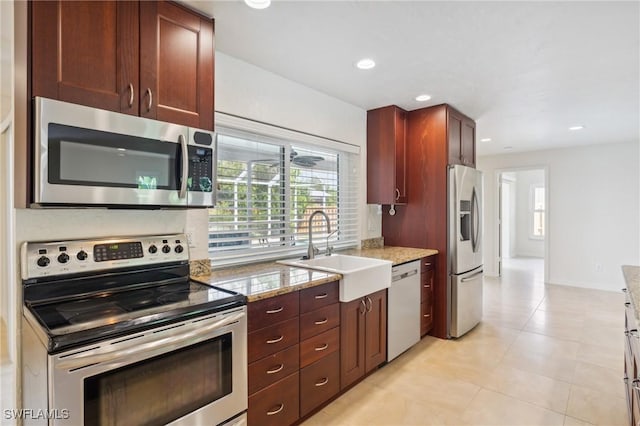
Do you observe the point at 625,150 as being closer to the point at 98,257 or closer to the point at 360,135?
the point at 360,135

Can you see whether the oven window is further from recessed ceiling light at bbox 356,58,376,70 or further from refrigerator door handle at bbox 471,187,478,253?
refrigerator door handle at bbox 471,187,478,253

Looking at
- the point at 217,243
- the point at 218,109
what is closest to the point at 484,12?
the point at 218,109

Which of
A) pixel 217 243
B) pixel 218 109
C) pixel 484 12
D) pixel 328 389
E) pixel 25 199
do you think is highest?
pixel 484 12

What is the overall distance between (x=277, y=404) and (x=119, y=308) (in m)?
1.02

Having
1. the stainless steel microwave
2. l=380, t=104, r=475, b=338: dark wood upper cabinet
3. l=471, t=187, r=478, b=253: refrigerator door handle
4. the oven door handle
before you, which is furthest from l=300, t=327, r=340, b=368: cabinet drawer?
l=471, t=187, r=478, b=253: refrigerator door handle

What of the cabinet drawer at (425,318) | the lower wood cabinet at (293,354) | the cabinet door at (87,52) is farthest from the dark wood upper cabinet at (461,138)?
the cabinet door at (87,52)

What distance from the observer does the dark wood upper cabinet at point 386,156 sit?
11.6ft

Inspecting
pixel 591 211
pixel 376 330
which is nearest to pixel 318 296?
pixel 376 330

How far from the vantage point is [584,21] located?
77.6 inches

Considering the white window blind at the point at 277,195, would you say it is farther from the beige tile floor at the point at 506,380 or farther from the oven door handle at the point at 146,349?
the beige tile floor at the point at 506,380

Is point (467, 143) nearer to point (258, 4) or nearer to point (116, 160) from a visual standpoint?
point (258, 4)

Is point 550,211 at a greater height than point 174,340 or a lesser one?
greater

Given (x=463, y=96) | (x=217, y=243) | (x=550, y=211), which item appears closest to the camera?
(x=217, y=243)

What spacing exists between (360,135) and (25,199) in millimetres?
2908
